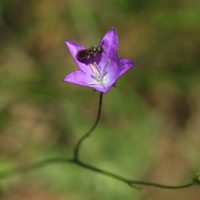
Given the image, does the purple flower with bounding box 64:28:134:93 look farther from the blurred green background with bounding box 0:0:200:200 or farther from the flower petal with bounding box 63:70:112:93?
the blurred green background with bounding box 0:0:200:200

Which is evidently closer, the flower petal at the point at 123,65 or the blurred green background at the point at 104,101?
the flower petal at the point at 123,65

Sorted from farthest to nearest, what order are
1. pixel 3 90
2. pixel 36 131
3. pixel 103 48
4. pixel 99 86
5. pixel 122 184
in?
pixel 36 131 → pixel 3 90 → pixel 122 184 → pixel 103 48 → pixel 99 86

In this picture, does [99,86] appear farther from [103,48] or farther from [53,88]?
[53,88]

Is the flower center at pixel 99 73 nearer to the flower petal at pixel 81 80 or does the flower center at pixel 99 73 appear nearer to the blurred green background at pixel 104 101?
the flower petal at pixel 81 80

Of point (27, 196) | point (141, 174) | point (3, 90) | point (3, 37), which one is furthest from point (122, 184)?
point (3, 37)

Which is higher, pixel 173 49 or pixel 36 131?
pixel 173 49

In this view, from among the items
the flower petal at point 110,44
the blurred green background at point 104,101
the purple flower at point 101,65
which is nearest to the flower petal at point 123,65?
the purple flower at point 101,65

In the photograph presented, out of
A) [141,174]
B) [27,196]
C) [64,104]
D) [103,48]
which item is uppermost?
[103,48]
